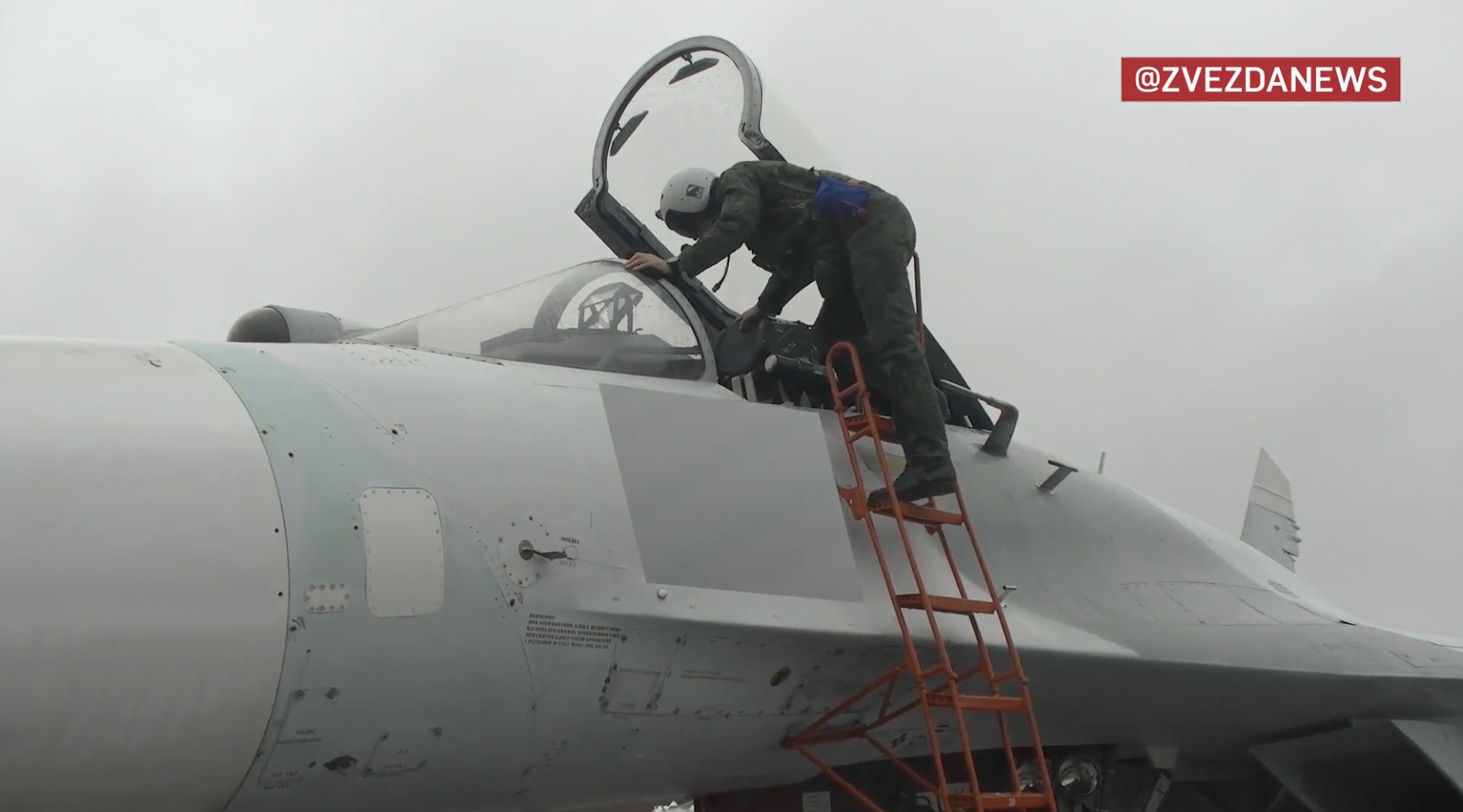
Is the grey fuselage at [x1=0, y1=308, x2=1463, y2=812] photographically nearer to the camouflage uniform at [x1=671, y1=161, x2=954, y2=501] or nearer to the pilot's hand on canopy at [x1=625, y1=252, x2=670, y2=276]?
the camouflage uniform at [x1=671, y1=161, x2=954, y2=501]

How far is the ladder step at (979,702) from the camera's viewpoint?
3916mm

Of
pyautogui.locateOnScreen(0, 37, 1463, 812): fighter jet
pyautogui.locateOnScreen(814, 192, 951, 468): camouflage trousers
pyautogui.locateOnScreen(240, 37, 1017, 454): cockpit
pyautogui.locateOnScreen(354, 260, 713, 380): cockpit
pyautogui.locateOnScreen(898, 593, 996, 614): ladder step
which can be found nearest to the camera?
pyautogui.locateOnScreen(0, 37, 1463, 812): fighter jet

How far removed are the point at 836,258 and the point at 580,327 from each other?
3.86 feet

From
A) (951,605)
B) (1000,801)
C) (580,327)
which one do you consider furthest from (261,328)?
(1000,801)

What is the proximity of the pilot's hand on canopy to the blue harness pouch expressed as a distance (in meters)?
0.66

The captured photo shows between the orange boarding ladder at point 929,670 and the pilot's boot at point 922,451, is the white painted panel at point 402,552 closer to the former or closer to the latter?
the orange boarding ladder at point 929,670

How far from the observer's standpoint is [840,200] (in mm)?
4734

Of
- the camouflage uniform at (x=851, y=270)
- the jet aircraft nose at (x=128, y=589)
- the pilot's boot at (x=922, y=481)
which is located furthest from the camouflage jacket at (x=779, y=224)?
the jet aircraft nose at (x=128, y=589)

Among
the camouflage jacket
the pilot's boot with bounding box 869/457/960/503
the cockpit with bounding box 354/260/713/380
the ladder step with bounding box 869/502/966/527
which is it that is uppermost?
the camouflage jacket

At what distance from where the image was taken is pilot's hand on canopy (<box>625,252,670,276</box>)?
4754 millimetres

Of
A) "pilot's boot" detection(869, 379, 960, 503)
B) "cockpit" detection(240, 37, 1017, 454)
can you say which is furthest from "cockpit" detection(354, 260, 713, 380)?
"pilot's boot" detection(869, 379, 960, 503)

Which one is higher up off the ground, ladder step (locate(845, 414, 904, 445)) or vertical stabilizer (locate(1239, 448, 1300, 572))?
ladder step (locate(845, 414, 904, 445))

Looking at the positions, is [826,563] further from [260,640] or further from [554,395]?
[260,640]

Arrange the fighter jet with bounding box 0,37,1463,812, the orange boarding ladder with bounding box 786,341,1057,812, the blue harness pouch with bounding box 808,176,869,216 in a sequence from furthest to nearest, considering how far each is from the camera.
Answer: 1. the blue harness pouch with bounding box 808,176,869,216
2. the orange boarding ladder with bounding box 786,341,1057,812
3. the fighter jet with bounding box 0,37,1463,812
